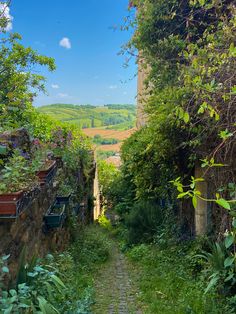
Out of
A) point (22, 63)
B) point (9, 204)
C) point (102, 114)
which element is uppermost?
point (102, 114)

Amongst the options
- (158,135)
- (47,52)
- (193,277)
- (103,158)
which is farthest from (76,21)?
(103,158)

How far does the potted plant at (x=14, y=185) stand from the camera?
10.2 feet

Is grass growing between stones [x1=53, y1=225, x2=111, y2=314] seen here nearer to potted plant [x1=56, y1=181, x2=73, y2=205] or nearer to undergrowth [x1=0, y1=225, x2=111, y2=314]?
undergrowth [x1=0, y1=225, x2=111, y2=314]

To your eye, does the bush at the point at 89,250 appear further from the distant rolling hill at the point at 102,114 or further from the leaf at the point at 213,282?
the distant rolling hill at the point at 102,114

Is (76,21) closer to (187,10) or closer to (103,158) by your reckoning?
(187,10)

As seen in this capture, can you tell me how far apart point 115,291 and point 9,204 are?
12.1 ft

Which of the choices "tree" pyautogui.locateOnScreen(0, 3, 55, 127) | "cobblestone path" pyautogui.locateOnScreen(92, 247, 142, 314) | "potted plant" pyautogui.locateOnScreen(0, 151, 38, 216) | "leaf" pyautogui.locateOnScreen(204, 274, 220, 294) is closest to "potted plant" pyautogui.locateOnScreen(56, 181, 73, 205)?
"cobblestone path" pyautogui.locateOnScreen(92, 247, 142, 314)

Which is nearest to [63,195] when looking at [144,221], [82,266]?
[82,266]

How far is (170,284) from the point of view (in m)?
5.89

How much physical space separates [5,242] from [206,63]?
326 centimetres

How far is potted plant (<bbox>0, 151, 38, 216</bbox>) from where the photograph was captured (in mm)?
3096

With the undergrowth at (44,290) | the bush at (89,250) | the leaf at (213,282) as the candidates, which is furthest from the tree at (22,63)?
the leaf at (213,282)

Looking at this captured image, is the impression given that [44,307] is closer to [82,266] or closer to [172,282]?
[172,282]

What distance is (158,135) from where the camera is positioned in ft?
19.9
